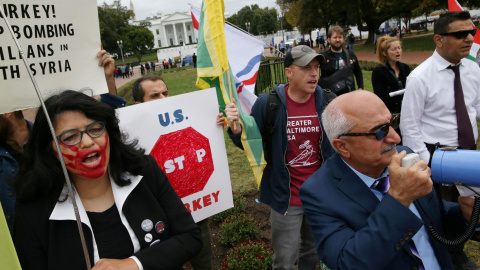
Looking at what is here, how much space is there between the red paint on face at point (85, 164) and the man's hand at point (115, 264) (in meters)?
0.41

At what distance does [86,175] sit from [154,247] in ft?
1.59

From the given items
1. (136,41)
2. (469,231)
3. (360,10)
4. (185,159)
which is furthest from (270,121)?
(136,41)

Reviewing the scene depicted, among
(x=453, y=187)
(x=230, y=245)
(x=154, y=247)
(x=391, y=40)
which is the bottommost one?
(x=230, y=245)

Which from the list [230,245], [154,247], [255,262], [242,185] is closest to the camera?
[154,247]

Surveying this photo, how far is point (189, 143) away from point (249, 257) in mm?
1246

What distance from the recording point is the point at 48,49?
2.09 m

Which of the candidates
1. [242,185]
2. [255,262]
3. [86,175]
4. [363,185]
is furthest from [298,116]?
[242,185]

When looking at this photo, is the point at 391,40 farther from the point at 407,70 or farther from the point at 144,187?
the point at 144,187

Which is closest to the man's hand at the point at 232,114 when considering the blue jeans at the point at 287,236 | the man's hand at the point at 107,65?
the blue jeans at the point at 287,236

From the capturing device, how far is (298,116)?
9.15ft

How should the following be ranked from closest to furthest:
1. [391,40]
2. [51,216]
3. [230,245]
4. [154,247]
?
[51,216] → [154,247] → [230,245] → [391,40]

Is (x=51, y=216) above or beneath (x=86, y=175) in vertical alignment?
beneath

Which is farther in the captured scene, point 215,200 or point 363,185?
point 215,200

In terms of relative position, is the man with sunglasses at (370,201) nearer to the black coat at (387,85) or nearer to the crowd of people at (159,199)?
the crowd of people at (159,199)
